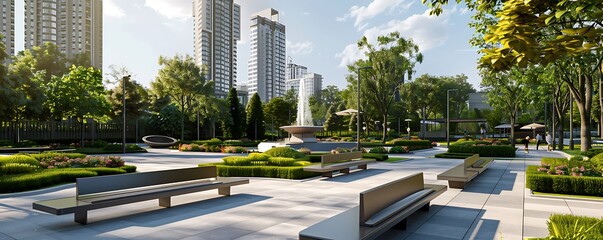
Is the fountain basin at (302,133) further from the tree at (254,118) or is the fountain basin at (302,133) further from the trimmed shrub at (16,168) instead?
the tree at (254,118)

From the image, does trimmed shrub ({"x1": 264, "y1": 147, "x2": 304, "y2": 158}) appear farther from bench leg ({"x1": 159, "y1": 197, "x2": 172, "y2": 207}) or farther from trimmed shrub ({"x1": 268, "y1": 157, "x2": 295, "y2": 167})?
bench leg ({"x1": 159, "y1": 197, "x2": 172, "y2": 207})

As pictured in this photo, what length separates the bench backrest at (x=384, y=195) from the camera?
532 centimetres

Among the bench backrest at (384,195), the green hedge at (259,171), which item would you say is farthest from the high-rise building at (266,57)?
the bench backrest at (384,195)

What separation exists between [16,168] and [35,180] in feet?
8.28

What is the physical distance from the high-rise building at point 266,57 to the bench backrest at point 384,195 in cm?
15259

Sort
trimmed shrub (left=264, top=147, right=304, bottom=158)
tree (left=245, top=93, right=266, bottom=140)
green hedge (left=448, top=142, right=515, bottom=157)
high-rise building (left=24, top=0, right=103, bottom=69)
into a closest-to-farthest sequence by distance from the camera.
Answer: trimmed shrub (left=264, top=147, right=304, bottom=158) < green hedge (left=448, top=142, right=515, bottom=157) < tree (left=245, top=93, right=266, bottom=140) < high-rise building (left=24, top=0, right=103, bottom=69)

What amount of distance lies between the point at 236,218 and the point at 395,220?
327 cm

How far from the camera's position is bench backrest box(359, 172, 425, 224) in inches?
209

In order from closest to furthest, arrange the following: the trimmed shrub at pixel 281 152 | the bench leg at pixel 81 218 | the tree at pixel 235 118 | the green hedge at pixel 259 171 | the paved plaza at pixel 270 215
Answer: the paved plaza at pixel 270 215, the bench leg at pixel 81 218, the green hedge at pixel 259 171, the trimmed shrub at pixel 281 152, the tree at pixel 235 118

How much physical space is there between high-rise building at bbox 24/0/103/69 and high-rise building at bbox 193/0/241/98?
1394 inches

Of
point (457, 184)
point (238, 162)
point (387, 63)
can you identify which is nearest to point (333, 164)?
point (238, 162)

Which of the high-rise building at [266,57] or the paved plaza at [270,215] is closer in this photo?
the paved plaza at [270,215]

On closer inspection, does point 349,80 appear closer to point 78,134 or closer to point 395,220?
point 78,134

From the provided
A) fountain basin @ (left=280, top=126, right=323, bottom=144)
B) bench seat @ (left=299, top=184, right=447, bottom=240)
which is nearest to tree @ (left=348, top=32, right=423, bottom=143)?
fountain basin @ (left=280, top=126, right=323, bottom=144)
